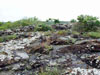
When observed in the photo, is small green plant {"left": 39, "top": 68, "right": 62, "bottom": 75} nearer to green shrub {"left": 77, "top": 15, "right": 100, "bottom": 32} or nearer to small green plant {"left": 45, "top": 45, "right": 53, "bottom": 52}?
small green plant {"left": 45, "top": 45, "right": 53, "bottom": 52}

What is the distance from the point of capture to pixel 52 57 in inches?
278

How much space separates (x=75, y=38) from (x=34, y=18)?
6.99 m

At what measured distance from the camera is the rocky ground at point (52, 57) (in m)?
6.17

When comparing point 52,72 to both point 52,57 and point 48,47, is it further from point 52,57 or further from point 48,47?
point 48,47

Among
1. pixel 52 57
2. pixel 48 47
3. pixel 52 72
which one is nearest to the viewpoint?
pixel 52 72

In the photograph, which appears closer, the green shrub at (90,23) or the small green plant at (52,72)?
the small green plant at (52,72)

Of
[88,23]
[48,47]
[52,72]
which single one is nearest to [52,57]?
[48,47]

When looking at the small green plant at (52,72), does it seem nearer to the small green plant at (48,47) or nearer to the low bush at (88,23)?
the small green plant at (48,47)

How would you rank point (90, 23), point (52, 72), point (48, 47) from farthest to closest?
point (90, 23) < point (48, 47) < point (52, 72)

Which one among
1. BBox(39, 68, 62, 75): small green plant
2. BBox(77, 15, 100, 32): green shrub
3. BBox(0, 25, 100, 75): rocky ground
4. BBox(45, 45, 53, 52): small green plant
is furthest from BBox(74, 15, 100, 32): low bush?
BBox(39, 68, 62, 75): small green plant

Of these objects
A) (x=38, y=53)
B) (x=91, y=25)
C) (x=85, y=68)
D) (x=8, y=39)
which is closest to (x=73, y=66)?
(x=85, y=68)

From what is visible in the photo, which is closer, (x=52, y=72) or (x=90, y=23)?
(x=52, y=72)

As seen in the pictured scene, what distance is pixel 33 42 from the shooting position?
8820mm

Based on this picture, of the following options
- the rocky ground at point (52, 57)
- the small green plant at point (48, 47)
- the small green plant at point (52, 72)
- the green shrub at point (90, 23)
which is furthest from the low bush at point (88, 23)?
the small green plant at point (52, 72)
